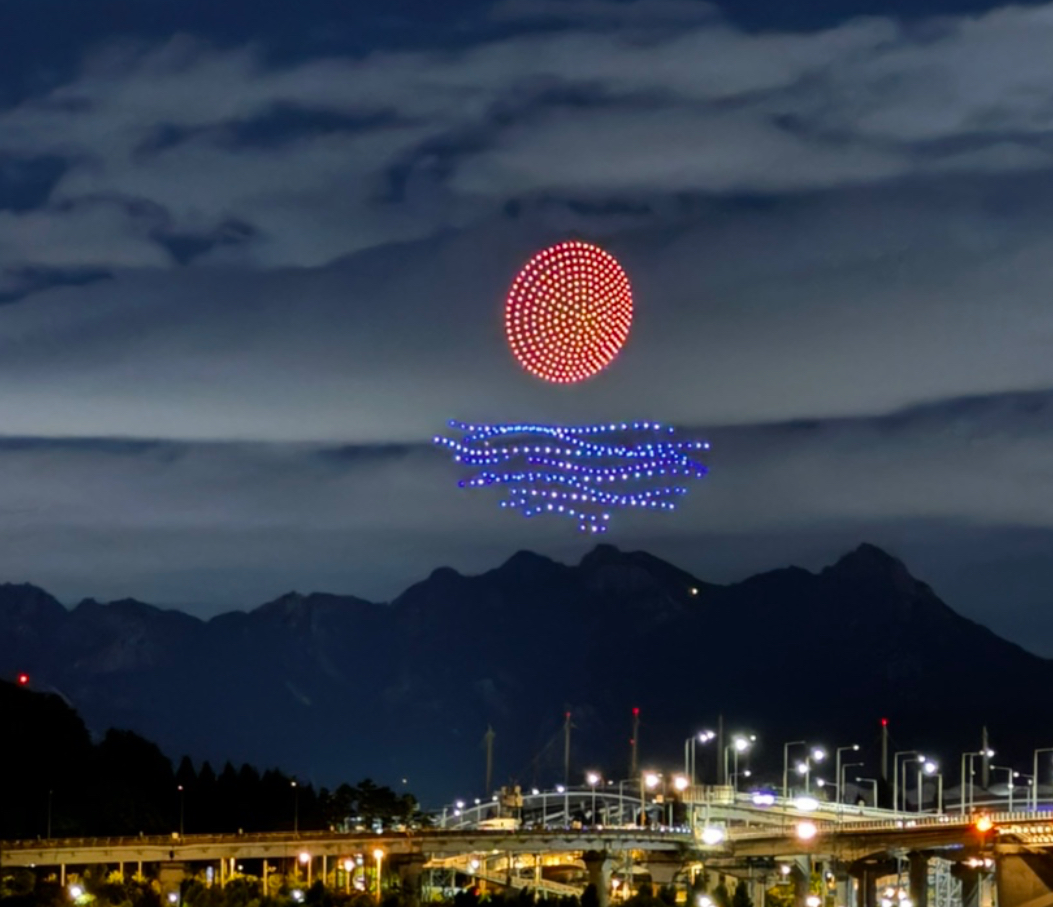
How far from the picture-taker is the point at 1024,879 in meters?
117

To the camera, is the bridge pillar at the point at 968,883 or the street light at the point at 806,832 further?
the bridge pillar at the point at 968,883

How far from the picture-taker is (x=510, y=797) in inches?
6885

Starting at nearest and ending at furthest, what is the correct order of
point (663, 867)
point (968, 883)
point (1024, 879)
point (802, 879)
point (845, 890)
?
point (1024, 879)
point (802, 879)
point (968, 883)
point (663, 867)
point (845, 890)

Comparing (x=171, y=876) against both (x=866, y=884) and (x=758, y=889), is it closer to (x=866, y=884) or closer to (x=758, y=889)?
(x=758, y=889)

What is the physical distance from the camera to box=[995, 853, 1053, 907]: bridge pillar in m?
115

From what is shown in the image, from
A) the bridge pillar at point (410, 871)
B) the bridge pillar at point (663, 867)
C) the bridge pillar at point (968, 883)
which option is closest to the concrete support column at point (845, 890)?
the bridge pillar at point (968, 883)

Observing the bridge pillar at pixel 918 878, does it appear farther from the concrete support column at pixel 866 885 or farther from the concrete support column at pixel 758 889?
the concrete support column at pixel 758 889

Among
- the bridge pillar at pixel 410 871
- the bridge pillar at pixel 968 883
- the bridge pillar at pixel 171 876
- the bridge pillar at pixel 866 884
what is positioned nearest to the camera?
the bridge pillar at pixel 171 876

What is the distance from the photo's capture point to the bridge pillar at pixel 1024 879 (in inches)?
4540

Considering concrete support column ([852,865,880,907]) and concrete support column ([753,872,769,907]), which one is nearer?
concrete support column ([852,865,880,907])

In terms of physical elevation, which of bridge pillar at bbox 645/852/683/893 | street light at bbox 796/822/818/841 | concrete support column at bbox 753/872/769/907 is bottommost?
concrete support column at bbox 753/872/769/907

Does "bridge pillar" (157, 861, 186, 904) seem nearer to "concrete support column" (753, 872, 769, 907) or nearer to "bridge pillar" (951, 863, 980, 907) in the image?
"concrete support column" (753, 872, 769, 907)

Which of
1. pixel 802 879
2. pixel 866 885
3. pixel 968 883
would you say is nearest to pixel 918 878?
pixel 802 879

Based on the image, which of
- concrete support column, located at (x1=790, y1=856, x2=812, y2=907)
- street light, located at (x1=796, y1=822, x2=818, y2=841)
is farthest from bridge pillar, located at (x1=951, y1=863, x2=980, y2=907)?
street light, located at (x1=796, y1=822, x2=818, y2=841)
